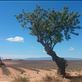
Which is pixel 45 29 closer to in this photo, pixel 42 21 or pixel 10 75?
pixel 42 21

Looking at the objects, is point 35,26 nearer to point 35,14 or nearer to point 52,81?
point 35,14

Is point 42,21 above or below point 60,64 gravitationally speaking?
above

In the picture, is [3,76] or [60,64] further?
[60,64]

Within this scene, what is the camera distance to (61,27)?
3541cm

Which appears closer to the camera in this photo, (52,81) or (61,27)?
(52,81)

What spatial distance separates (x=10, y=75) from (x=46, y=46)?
5.14 metres

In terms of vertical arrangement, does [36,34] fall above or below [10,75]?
above

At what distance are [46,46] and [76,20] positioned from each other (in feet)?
15.2

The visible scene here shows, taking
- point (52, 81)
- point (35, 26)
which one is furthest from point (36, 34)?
point (52, 81)

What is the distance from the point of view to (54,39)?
35188 millimetres

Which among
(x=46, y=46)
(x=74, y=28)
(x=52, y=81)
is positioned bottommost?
(x=52, y=81)

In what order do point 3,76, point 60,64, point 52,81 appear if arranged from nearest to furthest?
point 52,81 → point 3,76 → point 60,64

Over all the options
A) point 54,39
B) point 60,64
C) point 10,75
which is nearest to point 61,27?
point 54,39

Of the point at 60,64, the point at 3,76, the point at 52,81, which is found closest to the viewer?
the point at 52,81
